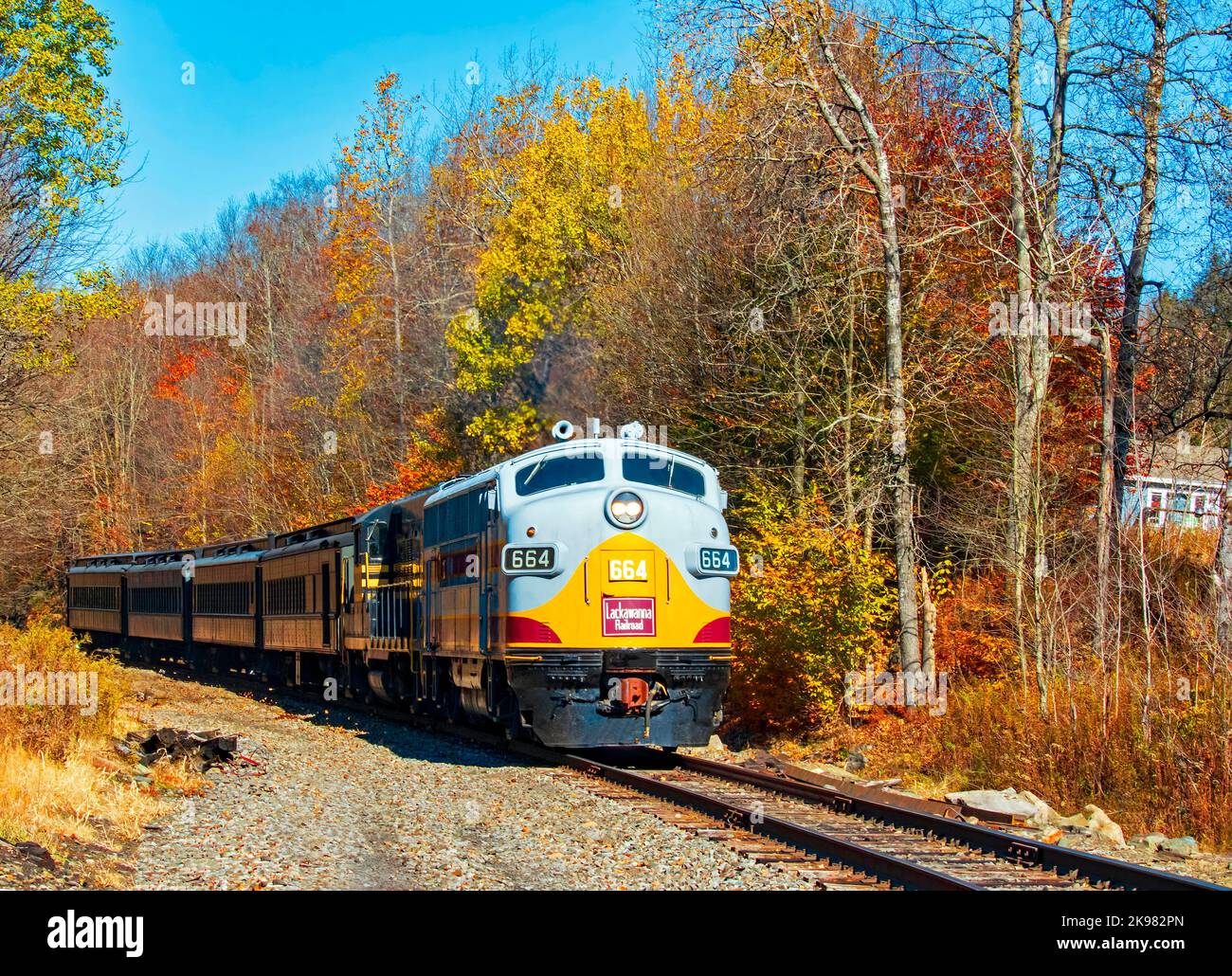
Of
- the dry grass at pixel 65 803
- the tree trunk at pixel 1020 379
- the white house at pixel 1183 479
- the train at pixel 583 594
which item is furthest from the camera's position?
the white house at pixel 1183 479

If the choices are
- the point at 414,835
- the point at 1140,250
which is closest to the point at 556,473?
the point at 414,835

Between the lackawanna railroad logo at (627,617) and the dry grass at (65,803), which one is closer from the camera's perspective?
the dry grass at (65,803)

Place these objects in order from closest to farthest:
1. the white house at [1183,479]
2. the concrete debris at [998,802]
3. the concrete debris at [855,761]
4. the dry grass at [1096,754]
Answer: the dry grass at [1096,754], the concrete debris at [998,802], the concrete debris at [855,761], the white house at [1183,479]

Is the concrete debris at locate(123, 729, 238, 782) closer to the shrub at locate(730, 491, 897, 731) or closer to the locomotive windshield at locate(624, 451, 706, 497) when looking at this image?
the locomotive windshield at locate(624, 451, 706, 497)

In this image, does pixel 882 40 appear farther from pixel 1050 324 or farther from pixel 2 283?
pixel 2 283

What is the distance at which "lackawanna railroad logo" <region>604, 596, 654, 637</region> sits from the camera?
14922 millimetres

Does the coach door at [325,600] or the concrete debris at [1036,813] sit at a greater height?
the coach door at [325,600]

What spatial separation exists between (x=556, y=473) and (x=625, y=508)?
3.44ft

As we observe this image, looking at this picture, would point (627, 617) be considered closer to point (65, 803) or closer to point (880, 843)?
point (880, 843)

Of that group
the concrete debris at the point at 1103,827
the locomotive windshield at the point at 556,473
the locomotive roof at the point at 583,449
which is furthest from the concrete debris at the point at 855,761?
the locomotive windshield at the point at 556,473

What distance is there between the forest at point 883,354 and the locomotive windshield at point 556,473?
5.40m

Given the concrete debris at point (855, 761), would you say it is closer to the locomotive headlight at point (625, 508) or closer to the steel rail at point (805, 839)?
the steel rail at point (805, 839)

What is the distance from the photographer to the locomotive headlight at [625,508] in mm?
14969

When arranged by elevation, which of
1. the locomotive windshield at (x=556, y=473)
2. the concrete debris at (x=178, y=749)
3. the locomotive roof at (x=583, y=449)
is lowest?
the concrete debris at (x=178, y=749)
